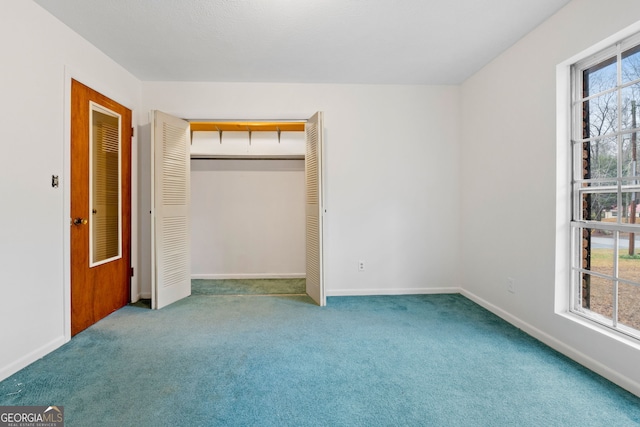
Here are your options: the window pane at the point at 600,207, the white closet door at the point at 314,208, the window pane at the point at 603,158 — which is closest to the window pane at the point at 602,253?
the window pane at the point at 600,207

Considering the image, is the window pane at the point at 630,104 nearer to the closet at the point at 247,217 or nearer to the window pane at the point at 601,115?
the window pane at the point at 601,115

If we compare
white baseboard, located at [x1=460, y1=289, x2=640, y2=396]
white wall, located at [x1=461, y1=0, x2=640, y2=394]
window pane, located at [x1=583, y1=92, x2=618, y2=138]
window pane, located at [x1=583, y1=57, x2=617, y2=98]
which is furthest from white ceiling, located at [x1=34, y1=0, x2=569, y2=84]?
white baseboard, located at [x1=460, y1=289, x2=640, y2=396]

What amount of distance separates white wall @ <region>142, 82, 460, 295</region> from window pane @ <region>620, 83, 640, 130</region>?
5.93 feet

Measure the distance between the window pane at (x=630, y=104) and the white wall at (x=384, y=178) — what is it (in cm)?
181

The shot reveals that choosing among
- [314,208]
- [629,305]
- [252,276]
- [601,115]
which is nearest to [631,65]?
[601,115]

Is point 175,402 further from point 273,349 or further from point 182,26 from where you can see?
point 182,26

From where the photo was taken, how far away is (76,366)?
210cm

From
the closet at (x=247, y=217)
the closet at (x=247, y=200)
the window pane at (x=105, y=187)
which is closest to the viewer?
the window pane at (x=105, y=187)

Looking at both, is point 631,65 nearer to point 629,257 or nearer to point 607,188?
point 607,188

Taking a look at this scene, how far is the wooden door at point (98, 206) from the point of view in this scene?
2598 mm

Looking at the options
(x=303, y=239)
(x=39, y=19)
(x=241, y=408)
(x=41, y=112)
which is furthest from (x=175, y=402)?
(x=303, y=239)

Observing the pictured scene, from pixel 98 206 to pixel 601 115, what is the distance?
4201mm

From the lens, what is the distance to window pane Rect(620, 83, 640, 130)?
1951 mm

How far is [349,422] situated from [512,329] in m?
1.91
